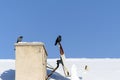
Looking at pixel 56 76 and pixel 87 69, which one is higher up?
pixel 87 69

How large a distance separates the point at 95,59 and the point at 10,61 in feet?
12.0

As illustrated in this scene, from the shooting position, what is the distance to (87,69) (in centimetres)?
2022

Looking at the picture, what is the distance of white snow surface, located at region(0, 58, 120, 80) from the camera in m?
18.8

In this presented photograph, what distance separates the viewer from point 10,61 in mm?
21625

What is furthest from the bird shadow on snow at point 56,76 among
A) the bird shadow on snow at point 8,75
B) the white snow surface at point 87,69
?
the bird shadow on snow at point 8,75

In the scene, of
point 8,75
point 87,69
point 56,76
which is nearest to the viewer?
point 8,75

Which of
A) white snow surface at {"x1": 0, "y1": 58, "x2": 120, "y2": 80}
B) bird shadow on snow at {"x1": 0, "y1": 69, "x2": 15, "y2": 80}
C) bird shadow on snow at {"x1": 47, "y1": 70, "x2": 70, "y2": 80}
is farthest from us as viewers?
white snow surface at {"x1": 0, "y1": 58, "x2": 120, "y2": 80}

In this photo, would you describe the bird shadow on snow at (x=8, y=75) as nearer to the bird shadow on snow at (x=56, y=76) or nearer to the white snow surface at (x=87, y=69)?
the white snow surface at (x=87, y=69)

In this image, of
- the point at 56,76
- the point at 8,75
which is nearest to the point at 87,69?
the point at 56,76

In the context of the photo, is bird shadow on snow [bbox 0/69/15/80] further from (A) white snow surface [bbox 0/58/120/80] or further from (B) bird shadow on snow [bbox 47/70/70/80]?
(B) bird shadow on snow [bbox 47/70/70/80]

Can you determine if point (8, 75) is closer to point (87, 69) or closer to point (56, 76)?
point (56, 76)

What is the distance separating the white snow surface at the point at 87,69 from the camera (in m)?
18.8

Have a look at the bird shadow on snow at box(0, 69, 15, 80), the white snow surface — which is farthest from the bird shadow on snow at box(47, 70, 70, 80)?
the bird shadow on snow at box(0, 69, 15, 80)

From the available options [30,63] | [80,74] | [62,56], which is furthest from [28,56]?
[80,74]
